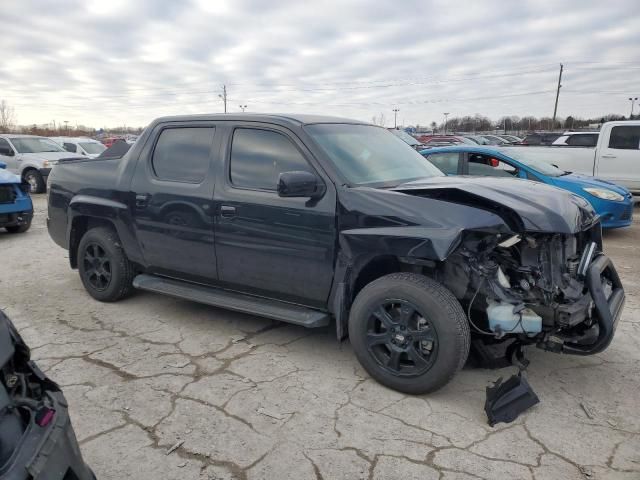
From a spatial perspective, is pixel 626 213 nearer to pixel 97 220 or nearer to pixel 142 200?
pixel 142 200

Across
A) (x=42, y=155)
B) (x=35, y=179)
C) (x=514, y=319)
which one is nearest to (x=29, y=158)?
(x=42, y=155)

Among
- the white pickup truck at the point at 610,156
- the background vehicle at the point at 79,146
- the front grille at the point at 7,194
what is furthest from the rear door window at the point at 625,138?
the background vehicle at the point at 79,146

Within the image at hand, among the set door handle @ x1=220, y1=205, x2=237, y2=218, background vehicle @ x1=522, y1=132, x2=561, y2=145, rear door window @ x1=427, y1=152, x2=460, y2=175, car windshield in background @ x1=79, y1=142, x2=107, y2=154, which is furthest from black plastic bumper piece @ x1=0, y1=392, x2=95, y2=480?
car windshield in background @ x1=79, y1=142, x2=107, y2=154

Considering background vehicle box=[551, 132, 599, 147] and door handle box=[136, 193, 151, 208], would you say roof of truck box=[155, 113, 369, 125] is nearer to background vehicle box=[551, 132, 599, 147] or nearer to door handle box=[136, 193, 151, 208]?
door handle box=[136, 193, 151, 208]

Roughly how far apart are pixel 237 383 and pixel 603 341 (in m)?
2.34

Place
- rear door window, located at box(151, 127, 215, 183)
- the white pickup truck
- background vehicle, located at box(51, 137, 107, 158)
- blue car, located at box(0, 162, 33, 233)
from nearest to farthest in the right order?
rear door window, located at box(151, 127, 215, 183) < blue car, located at box(0, 162, 33, 233) < the white pickup truck < background vehicle, located at box(51, 137, 107, 158)

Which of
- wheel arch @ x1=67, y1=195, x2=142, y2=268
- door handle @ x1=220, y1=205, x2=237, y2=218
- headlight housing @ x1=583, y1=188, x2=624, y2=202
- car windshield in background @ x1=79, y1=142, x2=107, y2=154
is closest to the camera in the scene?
door handle @ x1=220, y1=205, x2=237, y2=218

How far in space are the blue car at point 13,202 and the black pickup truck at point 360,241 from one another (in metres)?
4.33

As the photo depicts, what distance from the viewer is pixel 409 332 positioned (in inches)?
126

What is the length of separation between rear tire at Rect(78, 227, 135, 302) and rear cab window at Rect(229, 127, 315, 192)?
1579 millimetres

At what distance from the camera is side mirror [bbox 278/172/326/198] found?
3342 millimetres

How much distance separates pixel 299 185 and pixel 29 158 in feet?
43.3

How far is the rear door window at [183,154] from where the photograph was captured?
421cm

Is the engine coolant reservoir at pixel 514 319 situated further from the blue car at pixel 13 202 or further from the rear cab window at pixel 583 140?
the rear cab window at pixel 583 140
